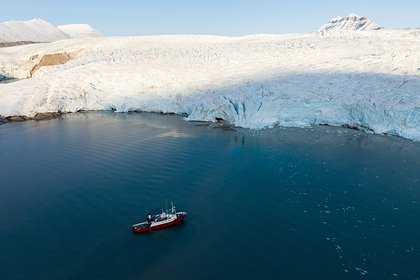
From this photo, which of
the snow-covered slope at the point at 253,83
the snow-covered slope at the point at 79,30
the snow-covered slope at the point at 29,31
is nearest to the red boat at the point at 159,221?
the snow-covered slope at the point at 253,83

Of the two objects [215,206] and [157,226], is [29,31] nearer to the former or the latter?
[215,206]

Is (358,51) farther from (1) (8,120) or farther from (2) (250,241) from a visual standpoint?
(1) (8,120)

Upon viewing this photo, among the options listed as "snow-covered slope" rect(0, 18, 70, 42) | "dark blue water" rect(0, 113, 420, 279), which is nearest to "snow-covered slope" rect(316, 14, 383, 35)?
"dark blue water" rect(0, 113, 420, 279)

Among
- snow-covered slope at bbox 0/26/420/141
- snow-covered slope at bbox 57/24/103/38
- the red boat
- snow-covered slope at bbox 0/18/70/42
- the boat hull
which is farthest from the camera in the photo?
snow-covered slope at bbox 57/24/103/38

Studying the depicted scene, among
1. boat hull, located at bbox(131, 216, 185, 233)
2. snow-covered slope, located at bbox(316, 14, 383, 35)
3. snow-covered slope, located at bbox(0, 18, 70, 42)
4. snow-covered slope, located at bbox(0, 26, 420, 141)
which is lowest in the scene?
boat hull, located at bbox(131, 216, 185, 233)

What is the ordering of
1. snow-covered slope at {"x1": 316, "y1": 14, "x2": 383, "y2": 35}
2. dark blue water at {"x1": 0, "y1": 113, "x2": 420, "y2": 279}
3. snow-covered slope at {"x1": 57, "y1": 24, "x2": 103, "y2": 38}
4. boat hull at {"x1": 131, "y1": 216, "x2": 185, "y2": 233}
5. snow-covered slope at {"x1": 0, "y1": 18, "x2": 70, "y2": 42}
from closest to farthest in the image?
1. dark blue water at {"x1": 0, "y1": 113, "x2": 420, "y2": 279}
2. boat hull at {"x1": 131, "y1": 216, "x2": 185, "y2": 233}
3. snow-covered slope at {"x1": 316, "y1": 14, "x2": 383, "y2": 35}
4. snow-covered slope at {"x1": 0, "y1": 18, "x2": 70, "y2": 42}
5. snow-covered slope at {"x1": 57, "y1": 24, "x2": 103, "y2": 38}

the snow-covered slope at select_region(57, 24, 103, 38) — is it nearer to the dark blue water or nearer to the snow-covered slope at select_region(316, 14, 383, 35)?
the snow-covered slope at select_region(316, 14, 383, 35)

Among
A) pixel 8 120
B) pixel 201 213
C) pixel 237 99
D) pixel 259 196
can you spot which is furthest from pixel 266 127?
pixel 8 120
